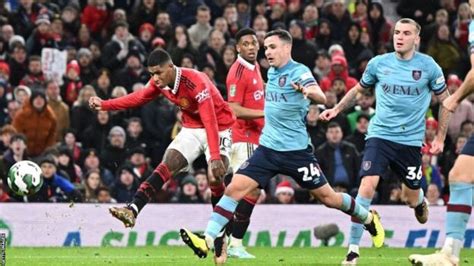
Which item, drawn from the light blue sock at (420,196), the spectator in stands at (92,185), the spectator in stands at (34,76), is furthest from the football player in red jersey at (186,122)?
the spectator in stands at (34,76)

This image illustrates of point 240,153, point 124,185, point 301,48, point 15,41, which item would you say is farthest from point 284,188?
point 15,41

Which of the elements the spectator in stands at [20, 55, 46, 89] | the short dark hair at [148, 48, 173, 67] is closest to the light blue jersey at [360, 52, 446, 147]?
the short dark hair at [148, 48, 173, 67]

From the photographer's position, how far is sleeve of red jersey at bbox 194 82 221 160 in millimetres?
14836

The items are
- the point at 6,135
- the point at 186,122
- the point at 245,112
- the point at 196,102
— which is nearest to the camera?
the point at 196,102

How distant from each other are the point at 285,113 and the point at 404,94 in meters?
1.79

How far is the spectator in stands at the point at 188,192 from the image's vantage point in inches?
874

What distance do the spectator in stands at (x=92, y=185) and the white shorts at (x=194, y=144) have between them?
605 centimetres

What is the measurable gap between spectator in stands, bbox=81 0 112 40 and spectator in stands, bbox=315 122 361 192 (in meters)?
6.14

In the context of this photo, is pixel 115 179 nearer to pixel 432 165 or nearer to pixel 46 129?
pixel 46 129

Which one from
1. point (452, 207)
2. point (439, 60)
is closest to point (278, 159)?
point (452, 207)

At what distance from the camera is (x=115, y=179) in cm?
2253

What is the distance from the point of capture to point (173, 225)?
20859mm

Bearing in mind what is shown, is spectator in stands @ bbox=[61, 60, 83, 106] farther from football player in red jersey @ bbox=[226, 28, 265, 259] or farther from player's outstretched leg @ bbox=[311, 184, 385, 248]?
player's outstretched leg @ bbox=[311, 184, 385, 248]

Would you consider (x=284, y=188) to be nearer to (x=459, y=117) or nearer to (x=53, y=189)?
(x=53, y=189)
